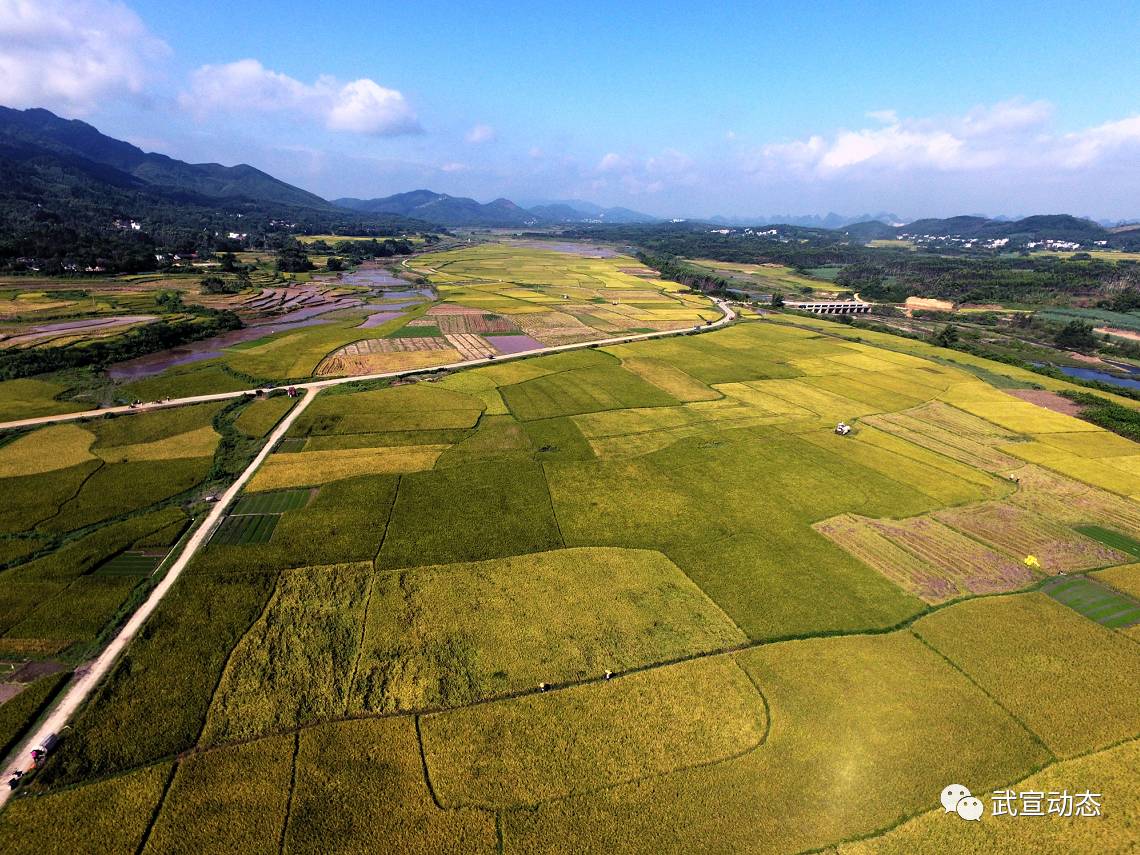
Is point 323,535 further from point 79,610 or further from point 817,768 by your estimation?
point 817,768

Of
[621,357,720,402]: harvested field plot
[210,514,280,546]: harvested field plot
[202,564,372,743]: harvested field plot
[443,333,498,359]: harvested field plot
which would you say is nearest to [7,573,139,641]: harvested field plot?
[210,514,280,546]: harvested field plot

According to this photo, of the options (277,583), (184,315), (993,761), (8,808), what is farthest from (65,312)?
(993,761)

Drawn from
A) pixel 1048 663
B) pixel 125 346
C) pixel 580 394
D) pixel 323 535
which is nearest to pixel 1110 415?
pixel 1048 663

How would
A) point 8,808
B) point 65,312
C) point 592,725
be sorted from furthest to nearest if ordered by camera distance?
point 65,312
point 592,725
point 8,808

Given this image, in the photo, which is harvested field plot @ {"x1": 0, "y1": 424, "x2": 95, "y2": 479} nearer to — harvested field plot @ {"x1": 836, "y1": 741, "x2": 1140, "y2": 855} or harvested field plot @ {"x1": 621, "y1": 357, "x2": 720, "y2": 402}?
harvested field plot @ {"x1": 836, "y1": 741, "x2": 1140, "y2": 855}

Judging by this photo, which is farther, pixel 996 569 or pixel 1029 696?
pixel 996 569

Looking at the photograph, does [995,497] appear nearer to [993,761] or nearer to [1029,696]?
[1029,696]
